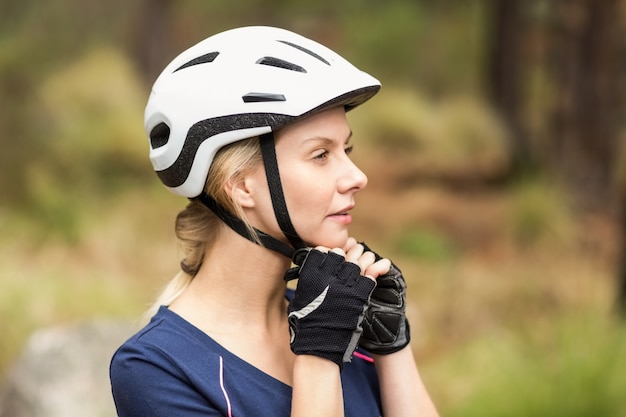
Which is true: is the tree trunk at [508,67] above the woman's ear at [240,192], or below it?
above

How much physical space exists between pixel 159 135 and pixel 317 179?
487mm

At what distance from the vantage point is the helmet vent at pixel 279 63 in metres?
2.45

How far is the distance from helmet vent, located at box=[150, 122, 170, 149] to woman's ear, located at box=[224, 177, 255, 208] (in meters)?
0.24

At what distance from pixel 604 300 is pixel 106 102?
6270mm

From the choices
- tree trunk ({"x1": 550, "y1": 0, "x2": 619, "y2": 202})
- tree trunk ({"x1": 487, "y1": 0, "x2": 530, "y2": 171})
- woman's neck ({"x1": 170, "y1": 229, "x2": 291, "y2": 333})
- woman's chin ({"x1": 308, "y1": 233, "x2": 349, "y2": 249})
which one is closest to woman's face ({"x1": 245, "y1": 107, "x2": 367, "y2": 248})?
woman's chin ({"x1": 308, "y1": 233, "x2": 349, "y2": 249})

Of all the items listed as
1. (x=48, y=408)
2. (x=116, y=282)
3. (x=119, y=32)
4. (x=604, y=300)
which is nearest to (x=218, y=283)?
(x=48, y=408)

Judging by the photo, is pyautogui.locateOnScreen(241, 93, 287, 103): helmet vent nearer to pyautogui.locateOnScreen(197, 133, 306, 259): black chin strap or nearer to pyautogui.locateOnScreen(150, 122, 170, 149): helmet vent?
pyautogui.locateOnScreen(197, 133, 306, 259): black chin strap

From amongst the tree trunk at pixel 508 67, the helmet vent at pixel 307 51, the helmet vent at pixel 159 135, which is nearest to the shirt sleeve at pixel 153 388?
the helmet vent at pixel 159 135

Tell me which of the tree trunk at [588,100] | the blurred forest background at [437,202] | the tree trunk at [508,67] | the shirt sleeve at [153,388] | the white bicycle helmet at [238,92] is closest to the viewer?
the shirt sleeve at [153,388]

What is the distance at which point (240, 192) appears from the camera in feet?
8.10

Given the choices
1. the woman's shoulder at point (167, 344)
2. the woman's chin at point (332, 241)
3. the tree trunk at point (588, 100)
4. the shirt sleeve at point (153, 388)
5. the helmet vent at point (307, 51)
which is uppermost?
the tree trunk at point (588, 100)

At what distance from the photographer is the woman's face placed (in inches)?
95.5

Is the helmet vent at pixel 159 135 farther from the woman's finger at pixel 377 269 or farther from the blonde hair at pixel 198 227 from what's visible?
the woman's finger at pixel 377 269

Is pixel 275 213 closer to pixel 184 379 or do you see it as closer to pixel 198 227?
pixel 198 227
